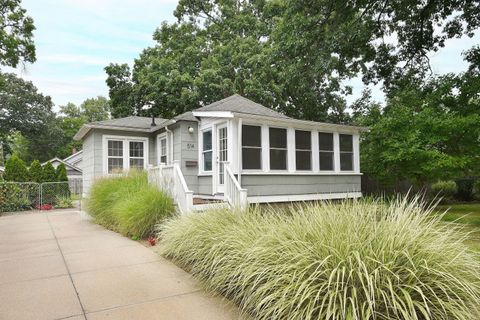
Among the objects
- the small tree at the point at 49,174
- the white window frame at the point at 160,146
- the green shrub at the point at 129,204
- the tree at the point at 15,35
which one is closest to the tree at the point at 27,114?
the tree at the point at 15,35

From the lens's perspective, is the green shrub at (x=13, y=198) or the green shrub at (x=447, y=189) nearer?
the green shrub at (x=13, y=198)

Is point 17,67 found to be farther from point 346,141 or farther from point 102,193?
point 346,141

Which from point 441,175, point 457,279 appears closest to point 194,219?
point 457,279

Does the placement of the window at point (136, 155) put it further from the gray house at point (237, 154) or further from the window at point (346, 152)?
the window at point (346, 152)

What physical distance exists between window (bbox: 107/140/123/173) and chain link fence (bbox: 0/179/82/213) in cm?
454

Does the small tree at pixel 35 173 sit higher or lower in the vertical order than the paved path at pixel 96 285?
higher

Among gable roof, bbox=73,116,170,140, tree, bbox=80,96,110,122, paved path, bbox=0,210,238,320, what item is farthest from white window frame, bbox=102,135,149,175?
tree, bbox=80,96,110,122

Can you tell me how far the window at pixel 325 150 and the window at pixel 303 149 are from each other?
46cm

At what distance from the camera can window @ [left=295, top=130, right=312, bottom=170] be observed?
9.87m

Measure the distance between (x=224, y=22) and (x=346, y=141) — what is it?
13.9 meters

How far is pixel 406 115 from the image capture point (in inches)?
384

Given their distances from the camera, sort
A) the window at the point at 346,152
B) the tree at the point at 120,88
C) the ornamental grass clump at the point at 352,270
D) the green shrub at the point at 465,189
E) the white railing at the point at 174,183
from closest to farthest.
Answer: the ornamental grass clump at the point at 352,270, the white railing at the point at 174,183, the window at the point at 346,152, the green shrub at the point at 465,189, the tree at the point at 120,88

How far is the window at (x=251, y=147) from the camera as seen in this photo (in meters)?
8.82

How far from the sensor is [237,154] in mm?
8531
